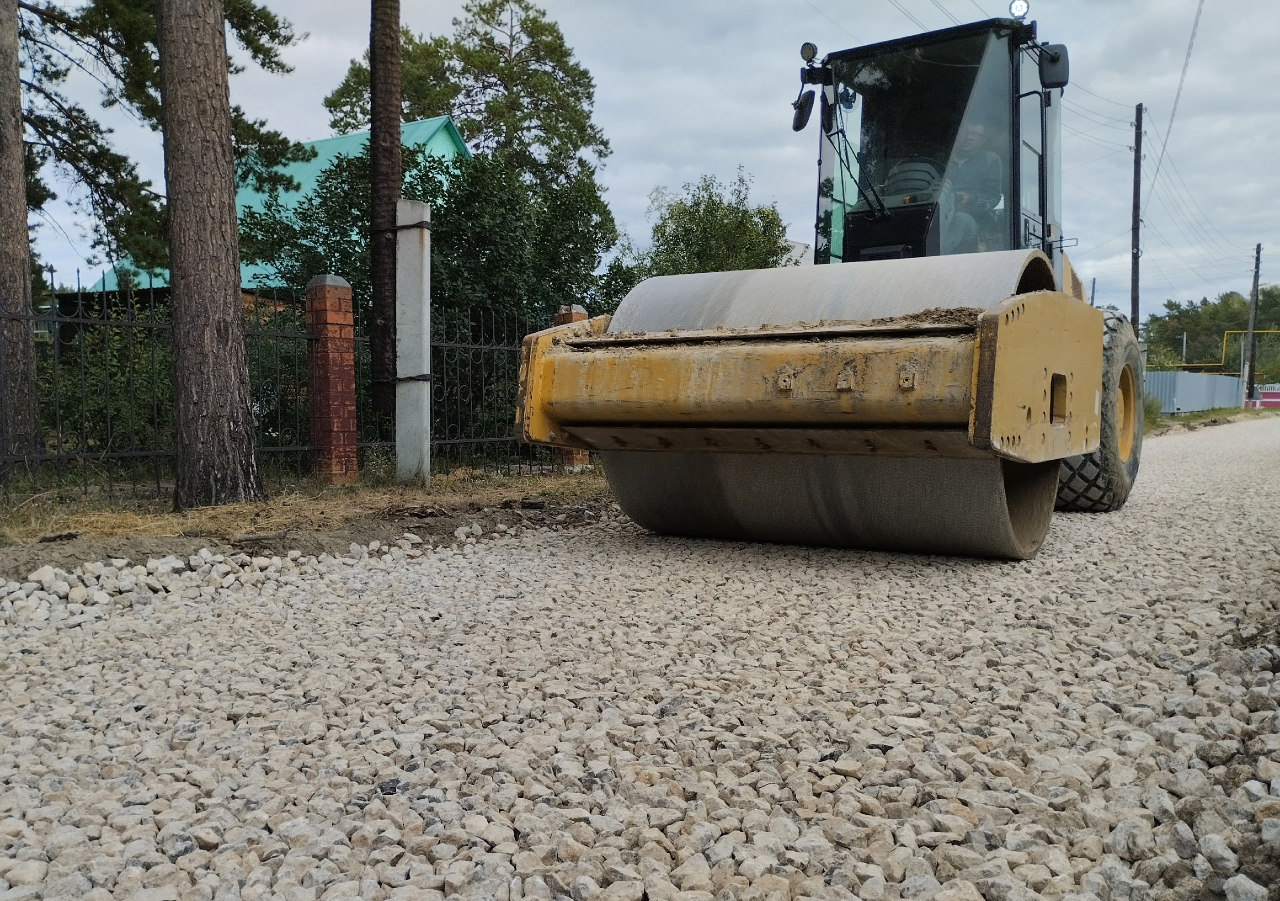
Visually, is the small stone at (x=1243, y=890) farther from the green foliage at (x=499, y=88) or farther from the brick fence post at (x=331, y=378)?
the green foliage at (x=499, y=88)

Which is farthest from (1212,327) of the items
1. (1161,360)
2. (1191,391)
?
(1191,391)

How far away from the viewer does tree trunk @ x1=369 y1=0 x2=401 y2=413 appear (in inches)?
321

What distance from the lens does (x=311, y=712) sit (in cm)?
255

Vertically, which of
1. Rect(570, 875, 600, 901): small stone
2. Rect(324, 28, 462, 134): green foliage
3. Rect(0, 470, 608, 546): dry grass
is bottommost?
Rect(570, 875, 600, 901): small stone

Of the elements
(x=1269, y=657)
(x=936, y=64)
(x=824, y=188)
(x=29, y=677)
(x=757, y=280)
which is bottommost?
(x=29, y=677)

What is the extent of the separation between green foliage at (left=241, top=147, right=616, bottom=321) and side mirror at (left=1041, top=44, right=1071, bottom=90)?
5058 mm

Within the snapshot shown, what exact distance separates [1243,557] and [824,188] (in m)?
2.84

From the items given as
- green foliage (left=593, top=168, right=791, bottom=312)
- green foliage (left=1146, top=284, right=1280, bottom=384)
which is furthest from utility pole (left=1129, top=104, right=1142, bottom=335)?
green foliage (left=1146, top=284, right=1280, bottom=384)

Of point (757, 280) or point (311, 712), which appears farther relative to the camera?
point (757, 280)

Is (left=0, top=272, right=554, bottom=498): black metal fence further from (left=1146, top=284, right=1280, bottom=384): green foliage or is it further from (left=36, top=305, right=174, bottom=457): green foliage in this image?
(left=1146, top=284, right=1280, bottom=384): green foliage

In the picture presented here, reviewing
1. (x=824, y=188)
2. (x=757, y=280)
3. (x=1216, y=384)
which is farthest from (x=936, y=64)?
(x=1216, y=384)

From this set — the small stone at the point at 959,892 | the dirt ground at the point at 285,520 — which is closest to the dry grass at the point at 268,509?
the dirt ground at the point at 285,520

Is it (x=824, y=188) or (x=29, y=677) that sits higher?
(x=824, y=188)

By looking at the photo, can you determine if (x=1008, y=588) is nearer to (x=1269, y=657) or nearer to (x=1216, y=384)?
(x=1269, y=657)
